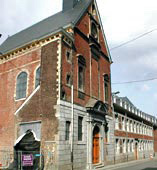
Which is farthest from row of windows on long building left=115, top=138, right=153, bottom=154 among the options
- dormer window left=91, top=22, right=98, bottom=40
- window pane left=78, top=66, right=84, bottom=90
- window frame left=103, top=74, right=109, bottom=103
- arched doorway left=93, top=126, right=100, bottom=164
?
dormer window left=91, top=22, right=98, bottom=40

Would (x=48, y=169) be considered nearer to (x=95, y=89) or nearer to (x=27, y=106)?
(x=27, y=106)

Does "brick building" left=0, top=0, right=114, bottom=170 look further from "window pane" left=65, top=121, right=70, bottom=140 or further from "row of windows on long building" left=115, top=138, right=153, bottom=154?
"row of windows on long building" left=115, top=138, right=153, bottom=154

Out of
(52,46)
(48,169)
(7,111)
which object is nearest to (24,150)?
(48,169)

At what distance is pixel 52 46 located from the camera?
671 inches

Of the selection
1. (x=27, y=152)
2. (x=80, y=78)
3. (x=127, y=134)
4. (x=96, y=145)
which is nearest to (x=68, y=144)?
(x=27, y=152)

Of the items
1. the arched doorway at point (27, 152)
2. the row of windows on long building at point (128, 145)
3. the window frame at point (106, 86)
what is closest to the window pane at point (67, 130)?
the arched doorway at point (27, 152)

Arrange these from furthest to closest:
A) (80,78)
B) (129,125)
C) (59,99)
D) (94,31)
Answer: (129,125) → (94,31) → (80,78) → (59,99)

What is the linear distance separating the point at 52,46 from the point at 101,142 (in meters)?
9.10

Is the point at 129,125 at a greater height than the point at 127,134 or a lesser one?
greater

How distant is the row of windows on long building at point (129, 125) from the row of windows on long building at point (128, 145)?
1416mm

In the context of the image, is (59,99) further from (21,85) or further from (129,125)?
(129,125)

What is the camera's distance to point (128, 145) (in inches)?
1131

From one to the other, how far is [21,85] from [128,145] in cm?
1610

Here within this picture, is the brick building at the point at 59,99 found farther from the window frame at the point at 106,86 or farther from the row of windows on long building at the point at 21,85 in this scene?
the window frame at the point at 106,86
